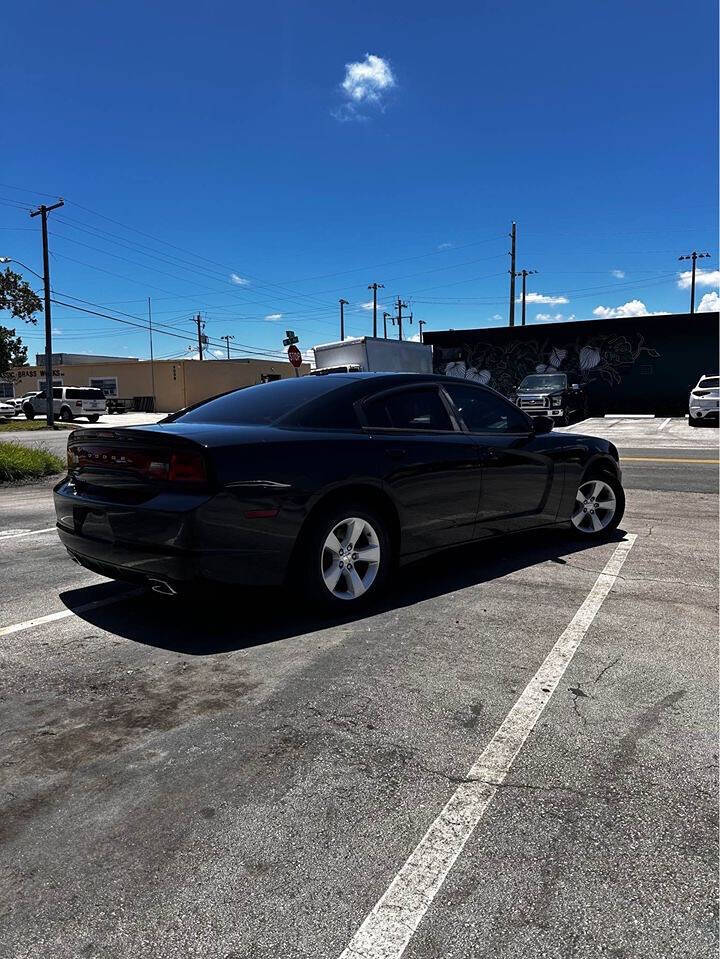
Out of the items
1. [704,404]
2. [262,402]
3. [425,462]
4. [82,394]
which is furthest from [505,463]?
[82,394]

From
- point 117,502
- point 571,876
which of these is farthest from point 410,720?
point 117,502

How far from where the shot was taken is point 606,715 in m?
2.92

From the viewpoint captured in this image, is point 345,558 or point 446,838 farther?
point 345,558

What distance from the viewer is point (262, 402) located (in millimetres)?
4566

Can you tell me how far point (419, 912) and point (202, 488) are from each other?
2.29 metres

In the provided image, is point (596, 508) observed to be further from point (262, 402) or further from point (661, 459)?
point (661, 459)

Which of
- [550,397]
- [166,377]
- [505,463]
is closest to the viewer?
[505,463]

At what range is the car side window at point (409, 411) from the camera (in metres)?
4.54

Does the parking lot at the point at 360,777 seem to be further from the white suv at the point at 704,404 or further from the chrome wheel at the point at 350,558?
the white suv at the point at 704,404

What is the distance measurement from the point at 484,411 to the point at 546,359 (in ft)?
101

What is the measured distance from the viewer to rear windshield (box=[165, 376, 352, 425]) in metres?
4.35

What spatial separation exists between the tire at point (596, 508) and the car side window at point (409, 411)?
1926 mm

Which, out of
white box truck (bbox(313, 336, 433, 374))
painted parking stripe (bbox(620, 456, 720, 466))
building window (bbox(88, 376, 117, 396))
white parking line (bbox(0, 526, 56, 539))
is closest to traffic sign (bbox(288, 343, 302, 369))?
white box truck (bbox(313, 336, 433, 374))

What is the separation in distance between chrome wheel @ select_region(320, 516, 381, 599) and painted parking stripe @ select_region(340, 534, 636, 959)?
4.07ft
